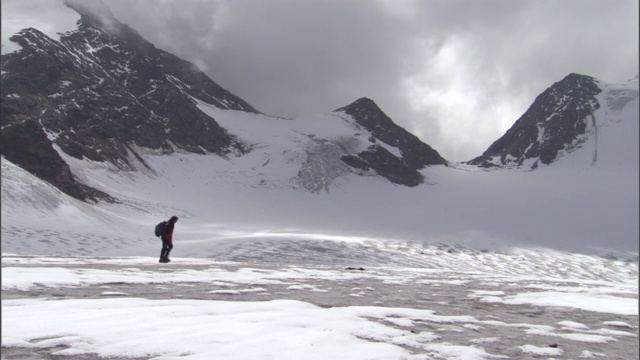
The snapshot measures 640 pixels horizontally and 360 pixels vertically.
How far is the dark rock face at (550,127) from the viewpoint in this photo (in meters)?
133

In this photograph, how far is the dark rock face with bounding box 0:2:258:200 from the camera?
51.5m

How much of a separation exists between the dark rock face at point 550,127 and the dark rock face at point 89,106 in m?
83.1

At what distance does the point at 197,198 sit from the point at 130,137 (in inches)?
943

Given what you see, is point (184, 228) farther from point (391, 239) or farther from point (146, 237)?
point (391, 239)

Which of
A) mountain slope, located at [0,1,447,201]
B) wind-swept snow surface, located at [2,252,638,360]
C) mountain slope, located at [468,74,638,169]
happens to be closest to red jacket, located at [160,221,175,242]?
wind-swept snow surface, located at [2,252,638,360]

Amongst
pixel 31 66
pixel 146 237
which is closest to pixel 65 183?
pixel 146 237

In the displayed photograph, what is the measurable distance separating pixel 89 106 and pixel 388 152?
215 ft

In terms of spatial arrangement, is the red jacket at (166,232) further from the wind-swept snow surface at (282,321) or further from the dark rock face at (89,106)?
the dark rock face at (89,106)

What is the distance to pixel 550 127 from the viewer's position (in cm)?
13925

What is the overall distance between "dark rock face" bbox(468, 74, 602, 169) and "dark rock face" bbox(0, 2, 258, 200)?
273ft

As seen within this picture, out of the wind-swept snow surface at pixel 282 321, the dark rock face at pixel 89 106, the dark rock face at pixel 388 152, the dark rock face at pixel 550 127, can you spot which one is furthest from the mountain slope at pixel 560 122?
the wind-swept snow surface at pixel 282 321

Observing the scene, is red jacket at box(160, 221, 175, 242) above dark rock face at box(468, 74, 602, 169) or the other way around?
the other way around

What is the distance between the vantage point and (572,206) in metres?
87.1

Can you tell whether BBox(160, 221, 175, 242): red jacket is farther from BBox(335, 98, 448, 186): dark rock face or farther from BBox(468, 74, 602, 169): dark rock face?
A: BBox(468, 74, 602, 169): dark rock face
